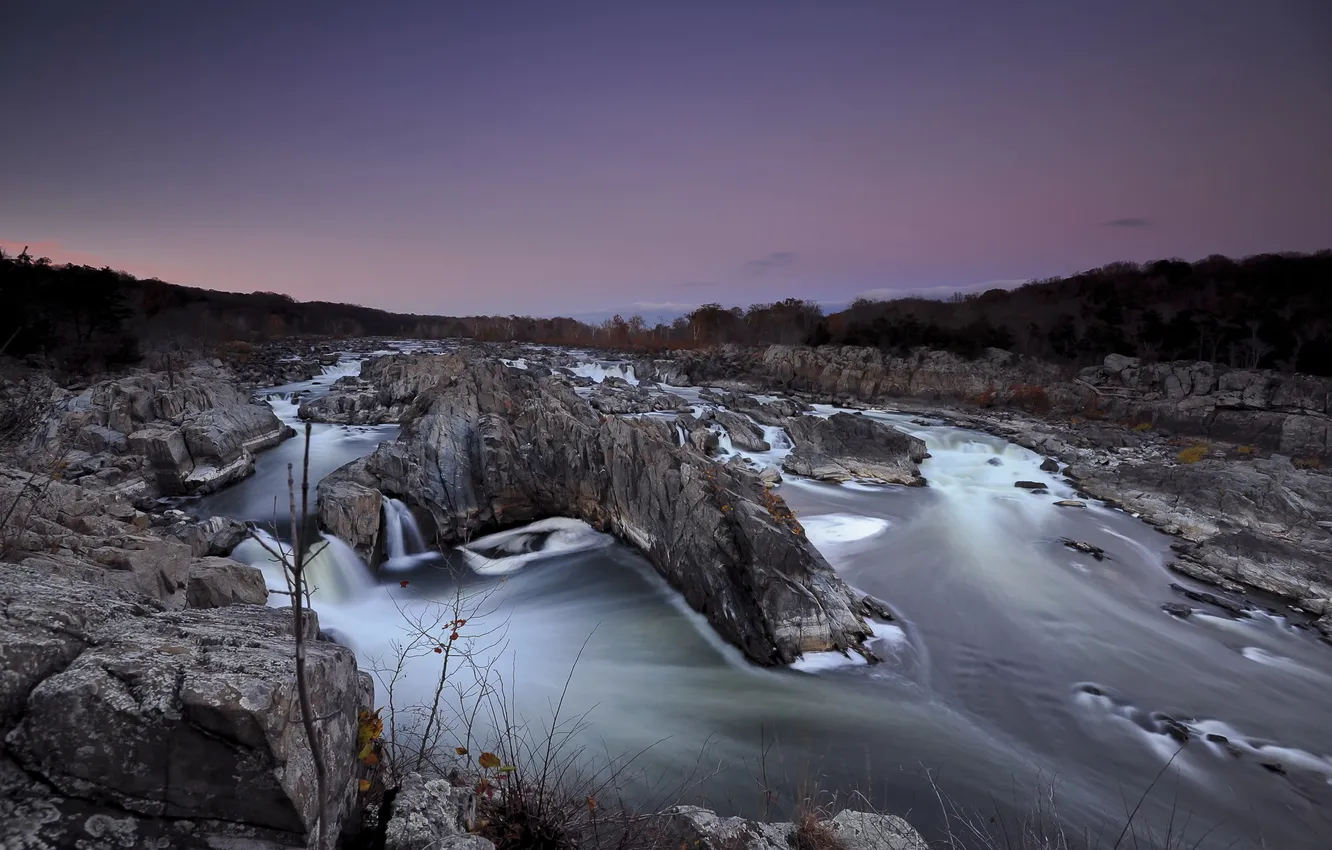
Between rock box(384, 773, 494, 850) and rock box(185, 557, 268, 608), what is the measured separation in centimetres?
498

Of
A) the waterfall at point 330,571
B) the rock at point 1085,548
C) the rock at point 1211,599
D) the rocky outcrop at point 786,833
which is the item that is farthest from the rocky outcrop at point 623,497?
the rock at point 1085,548

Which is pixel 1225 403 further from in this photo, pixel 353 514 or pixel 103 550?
pixel 103 550

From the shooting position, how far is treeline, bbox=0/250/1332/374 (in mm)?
28234

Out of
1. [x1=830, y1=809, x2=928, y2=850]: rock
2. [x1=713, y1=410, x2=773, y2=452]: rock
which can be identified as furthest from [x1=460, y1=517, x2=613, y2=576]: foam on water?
[x1=713, y1=410, x2=773, y2=452]: rock

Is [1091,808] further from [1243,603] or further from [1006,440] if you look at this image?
[1006,440]

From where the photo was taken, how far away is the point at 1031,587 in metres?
13.2

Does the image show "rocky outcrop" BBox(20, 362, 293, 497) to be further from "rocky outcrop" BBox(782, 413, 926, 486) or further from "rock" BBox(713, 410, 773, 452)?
"rocky outcrop" BBox(782, 413, 926, 486)

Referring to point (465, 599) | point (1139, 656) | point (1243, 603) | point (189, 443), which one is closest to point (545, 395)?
point (465, 599)

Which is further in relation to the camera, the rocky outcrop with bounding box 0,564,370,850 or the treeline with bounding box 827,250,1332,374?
the treeline with bounding box 827,250,1332,374

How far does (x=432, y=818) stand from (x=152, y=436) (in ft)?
58.8

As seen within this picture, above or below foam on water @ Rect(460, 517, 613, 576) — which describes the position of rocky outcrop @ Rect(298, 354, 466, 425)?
above

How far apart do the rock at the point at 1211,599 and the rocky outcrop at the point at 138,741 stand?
57.1 feet

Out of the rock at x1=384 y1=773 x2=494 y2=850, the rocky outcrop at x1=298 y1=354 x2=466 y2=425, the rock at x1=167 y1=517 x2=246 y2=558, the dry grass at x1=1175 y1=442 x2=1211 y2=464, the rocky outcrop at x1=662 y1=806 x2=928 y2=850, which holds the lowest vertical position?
the rock at x1=167 y1=517 x2=246 y2=558

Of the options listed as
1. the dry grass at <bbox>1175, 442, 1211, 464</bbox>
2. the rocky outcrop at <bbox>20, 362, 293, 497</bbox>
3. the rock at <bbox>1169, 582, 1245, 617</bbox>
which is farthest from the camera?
the dry grass at <bbox>1175, 442, 1211, 464</bbox>
